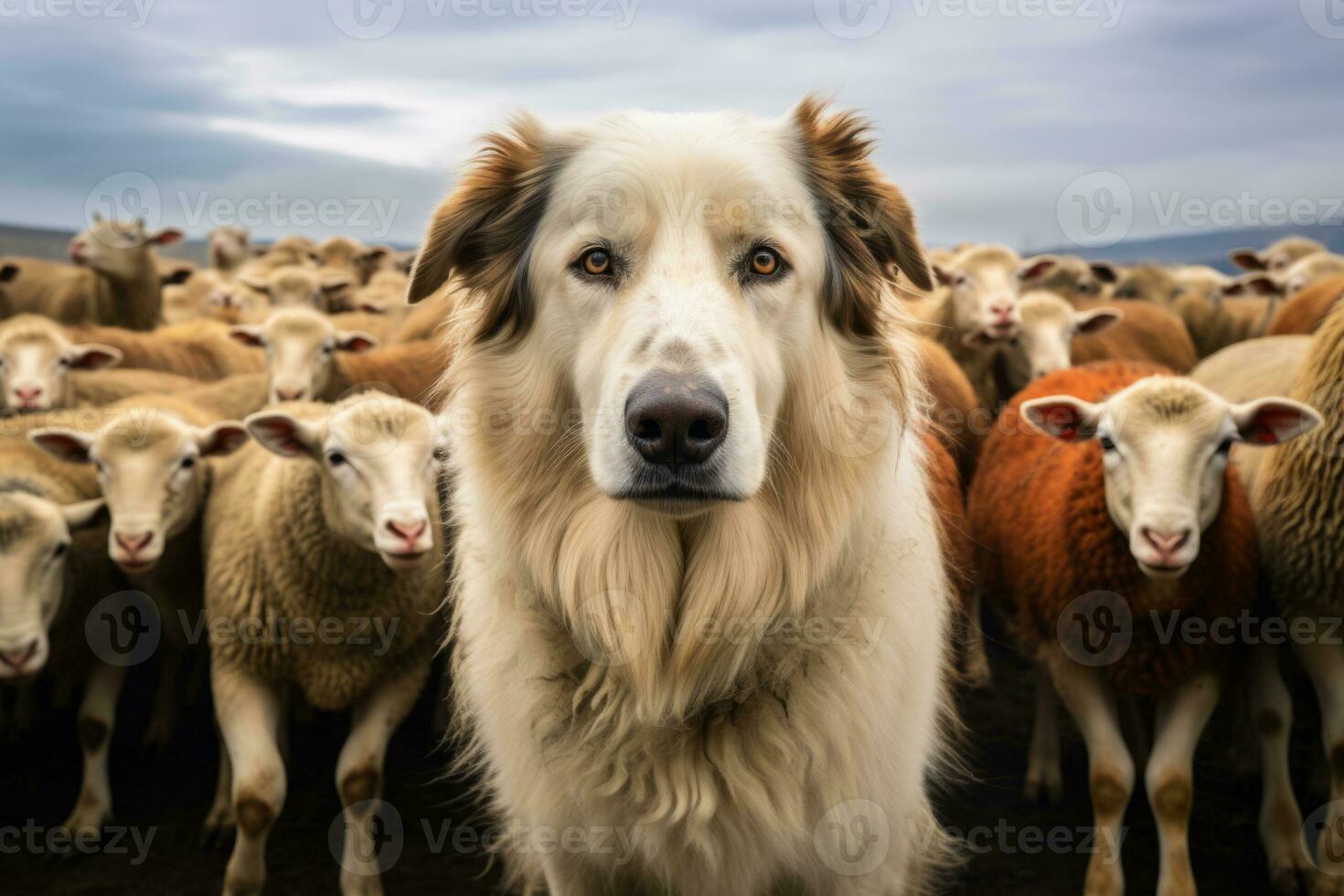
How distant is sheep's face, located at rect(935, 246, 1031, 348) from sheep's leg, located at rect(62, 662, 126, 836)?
220 inches

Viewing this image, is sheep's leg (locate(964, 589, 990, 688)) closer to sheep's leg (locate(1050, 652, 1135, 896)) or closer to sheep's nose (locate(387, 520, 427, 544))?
sheep's leg (locate(1050, 652, 1135, 896))

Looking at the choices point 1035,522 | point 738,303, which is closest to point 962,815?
point 1035,522

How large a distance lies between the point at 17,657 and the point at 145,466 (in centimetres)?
90

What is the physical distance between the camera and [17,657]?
463 cm

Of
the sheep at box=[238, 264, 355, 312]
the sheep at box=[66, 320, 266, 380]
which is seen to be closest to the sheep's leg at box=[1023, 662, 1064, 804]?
the sheep at box=[66, 320, 266, 380]

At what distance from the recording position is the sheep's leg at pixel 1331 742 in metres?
4.39

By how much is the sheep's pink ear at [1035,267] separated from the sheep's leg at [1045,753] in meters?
4.61

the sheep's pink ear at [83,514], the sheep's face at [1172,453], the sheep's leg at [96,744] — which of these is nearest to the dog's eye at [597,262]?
the sheep's face at [1172,453]

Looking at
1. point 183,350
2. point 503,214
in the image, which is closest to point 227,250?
point 183,350

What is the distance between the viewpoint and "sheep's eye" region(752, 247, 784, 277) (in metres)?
2.82

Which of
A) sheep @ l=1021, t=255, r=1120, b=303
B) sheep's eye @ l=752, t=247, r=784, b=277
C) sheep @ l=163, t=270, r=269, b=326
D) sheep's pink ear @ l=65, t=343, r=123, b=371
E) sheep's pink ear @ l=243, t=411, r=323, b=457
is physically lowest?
sheep @ l=163, t=270, r=269, b=326

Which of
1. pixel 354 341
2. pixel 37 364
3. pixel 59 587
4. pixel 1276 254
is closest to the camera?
pixel 59 587

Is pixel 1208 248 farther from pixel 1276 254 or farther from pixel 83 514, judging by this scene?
pixel 83 514

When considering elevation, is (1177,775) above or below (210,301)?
above
